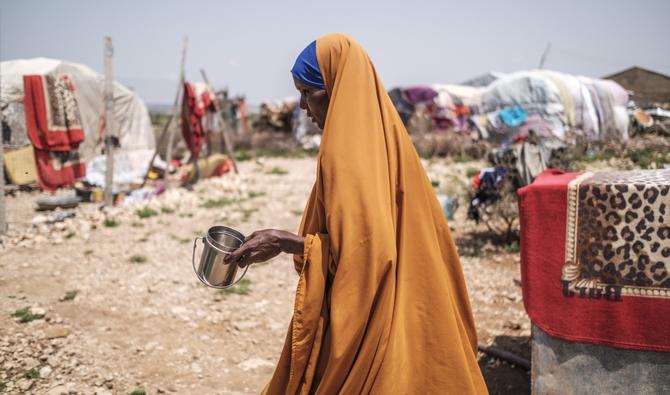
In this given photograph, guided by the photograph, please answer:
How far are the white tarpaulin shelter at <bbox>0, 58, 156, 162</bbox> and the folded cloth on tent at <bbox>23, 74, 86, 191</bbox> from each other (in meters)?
1.65

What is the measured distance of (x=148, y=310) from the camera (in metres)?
3.95

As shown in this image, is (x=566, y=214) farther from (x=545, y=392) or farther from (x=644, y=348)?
(x=545, y=392)

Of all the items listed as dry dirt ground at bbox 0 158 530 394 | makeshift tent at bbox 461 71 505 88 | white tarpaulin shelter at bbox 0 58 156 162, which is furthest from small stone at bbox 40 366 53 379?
makeshift tent at bbox 461 71 505 88

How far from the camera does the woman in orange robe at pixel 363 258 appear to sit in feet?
4.57

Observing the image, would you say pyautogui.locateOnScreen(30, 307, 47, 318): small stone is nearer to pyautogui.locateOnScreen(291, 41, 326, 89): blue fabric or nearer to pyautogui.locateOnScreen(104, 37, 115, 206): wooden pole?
pyautogui.locateOnScreen(291, 41, 326, 89): blue fabric

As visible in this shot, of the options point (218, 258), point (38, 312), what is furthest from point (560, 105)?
point (218, 258)

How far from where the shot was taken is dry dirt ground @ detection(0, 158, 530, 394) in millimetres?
2928

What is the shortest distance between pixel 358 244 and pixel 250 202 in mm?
6687

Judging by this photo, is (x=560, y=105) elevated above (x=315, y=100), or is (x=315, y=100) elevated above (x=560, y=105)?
(x=315, y=100)

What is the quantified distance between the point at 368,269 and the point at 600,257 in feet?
3.96

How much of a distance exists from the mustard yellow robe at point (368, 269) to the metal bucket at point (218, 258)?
0.97 ft

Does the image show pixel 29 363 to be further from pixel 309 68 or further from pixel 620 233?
pixel 620 233

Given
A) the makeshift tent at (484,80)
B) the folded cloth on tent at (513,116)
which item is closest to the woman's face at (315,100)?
the folded cloth on tent at (513,116)

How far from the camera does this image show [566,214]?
2096mm
